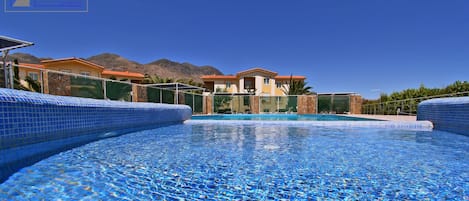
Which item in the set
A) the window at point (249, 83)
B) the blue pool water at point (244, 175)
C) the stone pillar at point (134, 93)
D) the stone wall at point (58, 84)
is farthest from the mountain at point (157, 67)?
the blue pool water at point (244, 175)

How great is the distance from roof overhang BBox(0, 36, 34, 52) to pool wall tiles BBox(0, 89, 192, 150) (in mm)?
1500

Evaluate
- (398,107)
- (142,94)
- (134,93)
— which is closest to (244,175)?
(134,93)

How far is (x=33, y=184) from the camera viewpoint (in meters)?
2.27

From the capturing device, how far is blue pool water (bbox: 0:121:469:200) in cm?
207

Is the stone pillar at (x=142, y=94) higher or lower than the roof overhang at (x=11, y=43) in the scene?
lower

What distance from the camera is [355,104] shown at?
1822 centimetres

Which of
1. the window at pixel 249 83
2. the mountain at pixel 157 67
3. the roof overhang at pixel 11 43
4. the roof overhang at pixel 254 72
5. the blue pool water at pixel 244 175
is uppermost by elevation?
the mountain at pixel 157 67

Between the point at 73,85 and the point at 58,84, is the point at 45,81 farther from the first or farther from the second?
the point at 73,85

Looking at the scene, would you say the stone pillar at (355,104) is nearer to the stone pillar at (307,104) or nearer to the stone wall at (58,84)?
the stone pillar at (307,104)

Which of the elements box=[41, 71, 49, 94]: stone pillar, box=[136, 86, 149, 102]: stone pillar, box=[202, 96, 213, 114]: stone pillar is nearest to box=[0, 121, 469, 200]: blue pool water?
box=[41, 71, 49, 94]: stone pillar

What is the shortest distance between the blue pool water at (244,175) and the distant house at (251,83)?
82.3ft

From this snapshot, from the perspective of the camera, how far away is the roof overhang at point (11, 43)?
4406 mm

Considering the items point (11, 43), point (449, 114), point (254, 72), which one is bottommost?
point (449, 114)

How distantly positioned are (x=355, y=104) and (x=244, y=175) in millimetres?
18759
